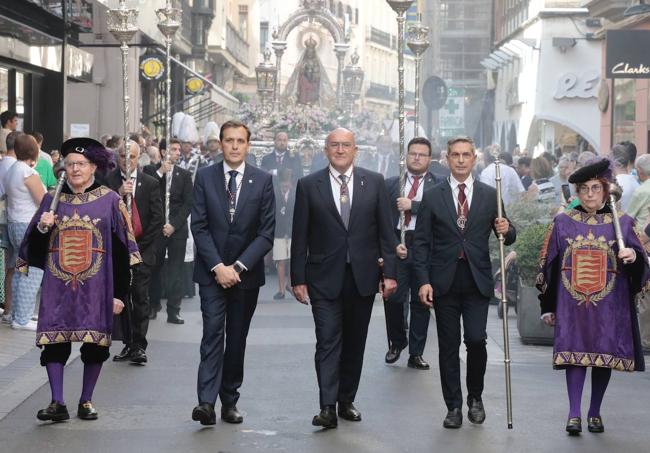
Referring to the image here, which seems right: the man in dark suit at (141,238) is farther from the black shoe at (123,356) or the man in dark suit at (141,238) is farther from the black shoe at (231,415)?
the black shoe at (231,415)

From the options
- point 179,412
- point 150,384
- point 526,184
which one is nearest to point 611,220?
point 179,412

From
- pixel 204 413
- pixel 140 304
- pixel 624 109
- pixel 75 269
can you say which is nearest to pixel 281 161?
pixel 140 304

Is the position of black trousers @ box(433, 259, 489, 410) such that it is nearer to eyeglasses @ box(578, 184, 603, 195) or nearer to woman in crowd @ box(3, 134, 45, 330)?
eyeglasses @ box(578, 184, 603, 195)

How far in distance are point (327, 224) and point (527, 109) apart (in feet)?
127

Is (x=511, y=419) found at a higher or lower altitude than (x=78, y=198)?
lower

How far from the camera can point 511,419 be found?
884 centimetres

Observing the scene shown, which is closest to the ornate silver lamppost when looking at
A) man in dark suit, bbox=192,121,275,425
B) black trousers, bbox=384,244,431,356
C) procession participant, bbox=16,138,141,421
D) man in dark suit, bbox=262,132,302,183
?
black trousers, bbox=384,244,431,356

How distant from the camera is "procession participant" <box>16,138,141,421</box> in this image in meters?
8.85

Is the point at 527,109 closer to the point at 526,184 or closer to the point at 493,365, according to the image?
the point at 526,184

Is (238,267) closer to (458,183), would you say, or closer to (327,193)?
(327,193)

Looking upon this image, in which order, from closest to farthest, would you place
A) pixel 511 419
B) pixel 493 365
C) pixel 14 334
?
pixel 511 419 → pixel 493 365 → pixel 14 334

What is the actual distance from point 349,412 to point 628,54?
13.6 m

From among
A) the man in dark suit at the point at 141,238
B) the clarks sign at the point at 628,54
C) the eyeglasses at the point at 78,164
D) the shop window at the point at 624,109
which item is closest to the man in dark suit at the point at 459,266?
the eyeglasses at the point at 78,164

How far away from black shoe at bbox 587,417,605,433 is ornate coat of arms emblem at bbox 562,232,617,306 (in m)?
0.71
